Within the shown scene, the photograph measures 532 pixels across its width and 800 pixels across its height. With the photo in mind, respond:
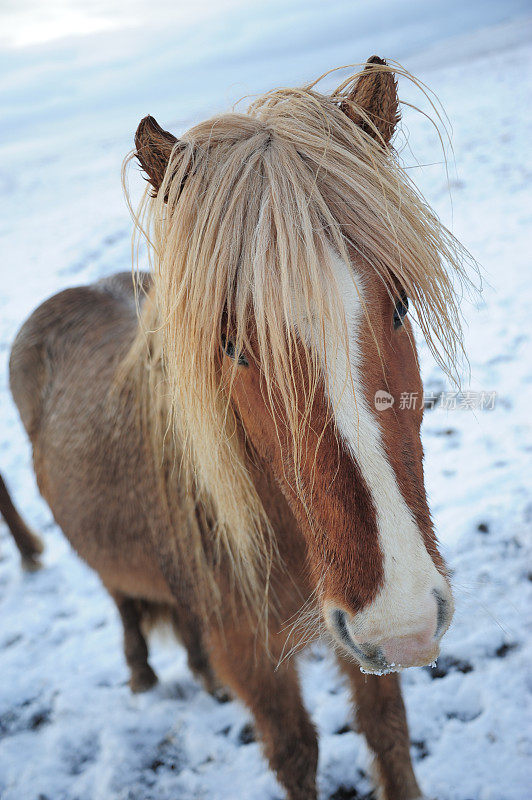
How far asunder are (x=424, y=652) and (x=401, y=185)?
89 centimetres

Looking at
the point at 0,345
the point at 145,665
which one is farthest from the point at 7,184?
the point at 145,665

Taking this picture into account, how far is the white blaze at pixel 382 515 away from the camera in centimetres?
90

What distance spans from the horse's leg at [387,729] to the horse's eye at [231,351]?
1211 millimetres

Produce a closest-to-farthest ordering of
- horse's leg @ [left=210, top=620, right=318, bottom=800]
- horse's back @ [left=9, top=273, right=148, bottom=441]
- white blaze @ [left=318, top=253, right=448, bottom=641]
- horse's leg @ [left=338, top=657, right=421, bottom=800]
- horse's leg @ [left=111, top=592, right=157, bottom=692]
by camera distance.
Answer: white blaze @ [left=318, top=253, right=448, bottom=641] < horse's leg @ [left=210, top=620, right=318, bottom=800] < horse's leg @ [left=338, top=657, right=421, bottom=800] < horse's back @ [left=9, top=273, right=148, bottom=441] < horse's leg @ [left=111, top=592, right=157, bottom=692]

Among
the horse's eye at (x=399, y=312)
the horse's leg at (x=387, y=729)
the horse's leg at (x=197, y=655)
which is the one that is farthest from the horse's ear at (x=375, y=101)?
the horse's leg at (x=197, y=655)

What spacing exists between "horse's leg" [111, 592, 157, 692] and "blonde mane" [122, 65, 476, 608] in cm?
166

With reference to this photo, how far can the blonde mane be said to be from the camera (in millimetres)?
946

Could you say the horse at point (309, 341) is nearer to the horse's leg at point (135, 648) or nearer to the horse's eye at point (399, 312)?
the horse's eye at point (399, 312)

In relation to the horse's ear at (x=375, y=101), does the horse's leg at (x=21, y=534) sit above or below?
below

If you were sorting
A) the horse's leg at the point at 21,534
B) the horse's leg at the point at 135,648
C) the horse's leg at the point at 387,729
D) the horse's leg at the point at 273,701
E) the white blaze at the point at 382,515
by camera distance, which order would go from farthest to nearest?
the horse's leg at the point at 21,534
the horse's leg at the point at 135,648
the horse's leg at the point at 387,729
the horse's leg at the point at 273,701
the white blaze at the point at 382,515

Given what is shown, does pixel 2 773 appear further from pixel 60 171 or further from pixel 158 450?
pixel 60 171

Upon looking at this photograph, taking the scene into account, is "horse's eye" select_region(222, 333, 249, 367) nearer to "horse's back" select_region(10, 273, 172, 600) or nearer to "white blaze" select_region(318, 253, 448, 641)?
"white blaze" select_region(318, 253, 448, 641)

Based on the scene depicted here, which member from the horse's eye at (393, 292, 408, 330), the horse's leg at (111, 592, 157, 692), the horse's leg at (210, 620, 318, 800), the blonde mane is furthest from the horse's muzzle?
the horse's leg at (111, 592, 157, 692)

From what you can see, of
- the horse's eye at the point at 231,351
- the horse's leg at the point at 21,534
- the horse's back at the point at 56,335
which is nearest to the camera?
the horse's eye at the point at 231,351
